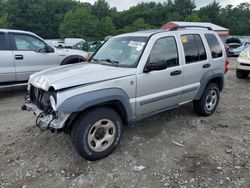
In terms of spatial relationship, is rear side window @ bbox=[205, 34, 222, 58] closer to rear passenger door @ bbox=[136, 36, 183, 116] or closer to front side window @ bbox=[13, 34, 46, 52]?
rear passenger door @ bbox=[136, 36, 183, 116]

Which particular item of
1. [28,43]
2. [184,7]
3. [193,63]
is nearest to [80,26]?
[184,7]

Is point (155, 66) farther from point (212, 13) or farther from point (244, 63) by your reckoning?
point (212, 13)

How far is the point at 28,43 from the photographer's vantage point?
279 inches

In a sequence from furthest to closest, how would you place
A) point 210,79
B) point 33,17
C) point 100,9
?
point 100,9 < point 33,17 < point 210,79

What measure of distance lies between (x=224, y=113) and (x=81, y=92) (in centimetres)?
362

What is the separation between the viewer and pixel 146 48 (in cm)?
407

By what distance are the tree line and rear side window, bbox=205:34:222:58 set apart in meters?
61.8

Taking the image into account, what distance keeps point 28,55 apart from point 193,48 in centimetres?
443

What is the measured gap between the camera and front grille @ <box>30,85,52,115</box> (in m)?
3.62

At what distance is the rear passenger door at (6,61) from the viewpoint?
21.4 ft

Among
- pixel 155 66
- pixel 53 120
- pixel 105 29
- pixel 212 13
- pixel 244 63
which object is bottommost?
pixel 53 120

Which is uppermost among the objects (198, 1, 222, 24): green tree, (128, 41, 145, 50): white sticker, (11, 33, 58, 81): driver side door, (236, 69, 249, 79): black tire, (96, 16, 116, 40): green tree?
(198, 1, 222, 24): green tree

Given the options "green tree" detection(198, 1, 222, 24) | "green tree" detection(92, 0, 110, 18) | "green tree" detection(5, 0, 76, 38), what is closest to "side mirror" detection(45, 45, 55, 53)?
"green tree" detection(5, 0, 76, 38)

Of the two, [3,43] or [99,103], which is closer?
[99,103]
